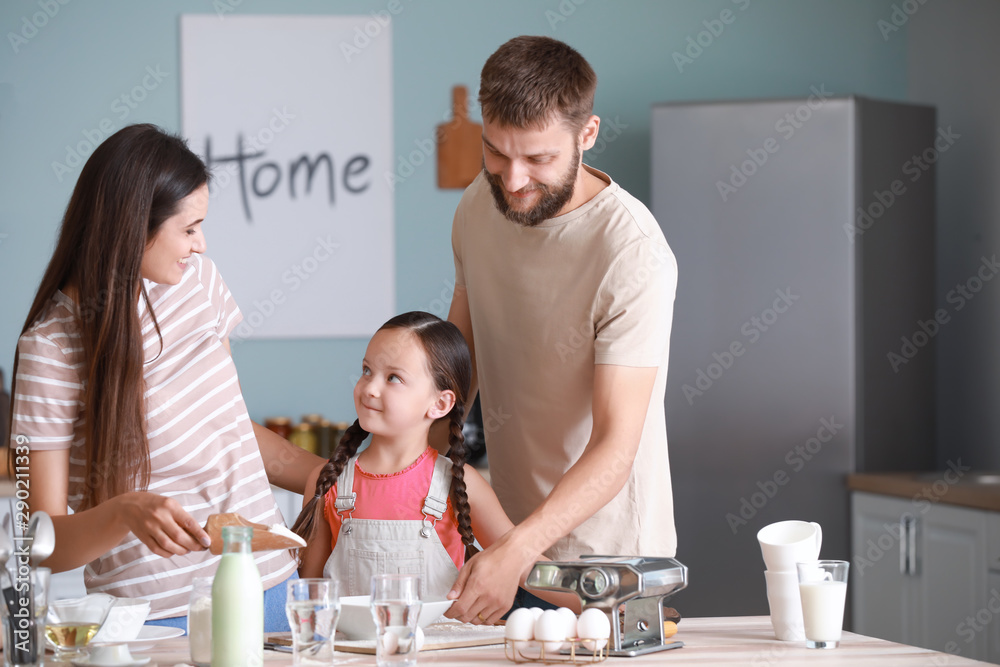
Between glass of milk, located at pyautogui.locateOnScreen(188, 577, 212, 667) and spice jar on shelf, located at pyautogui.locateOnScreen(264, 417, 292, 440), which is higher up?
spice jar on shelf, located at pyautogui.locateOnScreen(264, 417, 292, 440)

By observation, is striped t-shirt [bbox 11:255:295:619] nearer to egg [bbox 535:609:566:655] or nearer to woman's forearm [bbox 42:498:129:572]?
woman's forearm [bbox 42:498:129:572]

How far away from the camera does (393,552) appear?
5.39ft

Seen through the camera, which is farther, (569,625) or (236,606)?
(569,625)

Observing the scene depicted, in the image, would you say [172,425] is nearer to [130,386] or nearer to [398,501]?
[130,386]

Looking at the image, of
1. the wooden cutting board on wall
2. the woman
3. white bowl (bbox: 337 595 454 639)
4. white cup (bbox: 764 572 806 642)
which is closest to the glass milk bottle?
white bowl (bbox: 337 595 454 639)

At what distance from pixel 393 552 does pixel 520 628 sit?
1.52ft

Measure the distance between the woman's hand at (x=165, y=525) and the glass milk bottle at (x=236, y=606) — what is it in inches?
3.7

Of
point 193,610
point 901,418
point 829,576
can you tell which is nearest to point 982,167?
point 901,418

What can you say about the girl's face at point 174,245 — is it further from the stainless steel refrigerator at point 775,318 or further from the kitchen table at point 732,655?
the stainless steel refrigerator at point 775,318

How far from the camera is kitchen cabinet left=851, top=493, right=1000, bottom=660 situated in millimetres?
2740

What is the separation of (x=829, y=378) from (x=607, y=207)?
1708 millimetres

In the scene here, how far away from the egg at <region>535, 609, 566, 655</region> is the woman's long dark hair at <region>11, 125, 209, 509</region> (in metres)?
0.63

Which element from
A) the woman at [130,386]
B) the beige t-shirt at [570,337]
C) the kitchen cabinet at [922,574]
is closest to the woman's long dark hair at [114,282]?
the woman at [130,386]

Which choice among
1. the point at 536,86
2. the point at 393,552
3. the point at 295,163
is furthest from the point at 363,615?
the point at 295,163
